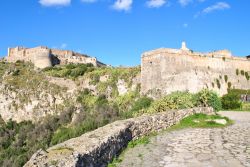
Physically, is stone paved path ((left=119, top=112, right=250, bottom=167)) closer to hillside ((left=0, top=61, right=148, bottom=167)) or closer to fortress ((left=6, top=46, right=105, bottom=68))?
hillside ((left=0, top=61, right=148, bottom=167))

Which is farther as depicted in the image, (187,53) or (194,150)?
(187,53)

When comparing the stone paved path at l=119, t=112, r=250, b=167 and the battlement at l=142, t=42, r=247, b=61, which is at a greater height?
the battlement at l=142, t=42, r=247, b=61

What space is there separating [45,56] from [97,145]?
216 ft

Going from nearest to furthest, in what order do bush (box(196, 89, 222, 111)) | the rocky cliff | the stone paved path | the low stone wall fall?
1. the low stone wall
2. the stone paved path
3. bush (box(196, 89, 222, 111))
4. the rocky cliff

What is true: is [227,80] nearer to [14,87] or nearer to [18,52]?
[14,87]

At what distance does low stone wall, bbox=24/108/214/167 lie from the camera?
8.42 meters

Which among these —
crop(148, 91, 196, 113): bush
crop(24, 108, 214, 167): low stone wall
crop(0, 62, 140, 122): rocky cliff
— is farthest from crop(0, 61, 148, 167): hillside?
crop(24, 108, 214, 167): low stone wall

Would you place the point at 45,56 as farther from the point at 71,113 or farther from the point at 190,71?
the point at 190,71

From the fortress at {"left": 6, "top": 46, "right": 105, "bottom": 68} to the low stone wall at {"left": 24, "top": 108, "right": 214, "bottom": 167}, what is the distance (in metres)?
59.5

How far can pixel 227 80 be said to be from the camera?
149 ft

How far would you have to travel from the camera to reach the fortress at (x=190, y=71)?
1642 inches

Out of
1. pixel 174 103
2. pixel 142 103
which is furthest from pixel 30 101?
pixel 174 103

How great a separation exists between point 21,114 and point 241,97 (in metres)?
32.0

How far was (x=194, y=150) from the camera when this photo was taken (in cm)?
1284
